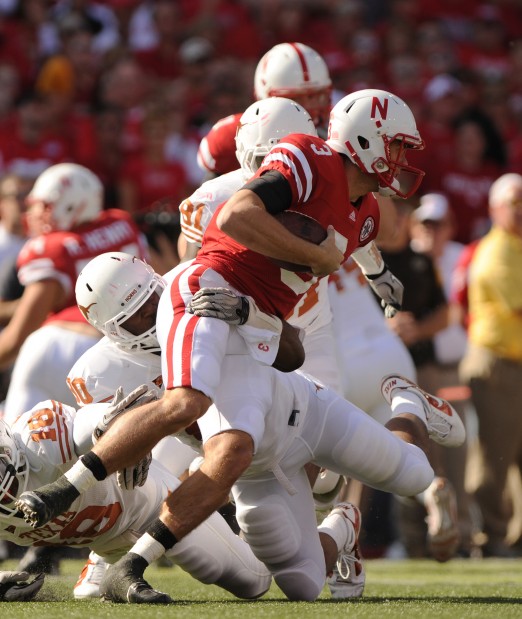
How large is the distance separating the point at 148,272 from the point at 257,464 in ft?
2.73

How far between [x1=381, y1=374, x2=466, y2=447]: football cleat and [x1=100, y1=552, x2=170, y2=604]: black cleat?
1359 mm

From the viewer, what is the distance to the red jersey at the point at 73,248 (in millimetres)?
6953

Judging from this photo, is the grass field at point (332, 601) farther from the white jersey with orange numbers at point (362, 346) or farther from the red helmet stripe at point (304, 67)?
the red helmet stripe at point (304, 67)

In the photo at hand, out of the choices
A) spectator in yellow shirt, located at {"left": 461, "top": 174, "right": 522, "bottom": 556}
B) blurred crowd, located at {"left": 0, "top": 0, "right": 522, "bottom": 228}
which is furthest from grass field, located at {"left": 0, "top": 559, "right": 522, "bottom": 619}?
blurred crowd, located at {"left": 0, "top": 0, "right": 522, "bottom": 228}

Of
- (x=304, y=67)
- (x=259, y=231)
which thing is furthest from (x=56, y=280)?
(x=259, y=231)

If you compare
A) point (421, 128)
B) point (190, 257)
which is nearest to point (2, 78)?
point (421, 128)

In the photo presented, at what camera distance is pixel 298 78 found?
246 inches

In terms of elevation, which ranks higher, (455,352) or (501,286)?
(501,286)

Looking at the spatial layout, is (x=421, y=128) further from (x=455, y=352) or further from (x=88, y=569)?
(x=88, y=569)

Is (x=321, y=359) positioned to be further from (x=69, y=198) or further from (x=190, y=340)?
(x=69, y=198)

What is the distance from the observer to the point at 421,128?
36.0ft

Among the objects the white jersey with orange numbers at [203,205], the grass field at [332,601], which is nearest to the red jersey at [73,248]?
the grass field at [332,601]

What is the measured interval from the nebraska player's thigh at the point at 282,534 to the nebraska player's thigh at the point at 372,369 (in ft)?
5.81

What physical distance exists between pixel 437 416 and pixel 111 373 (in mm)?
1267
